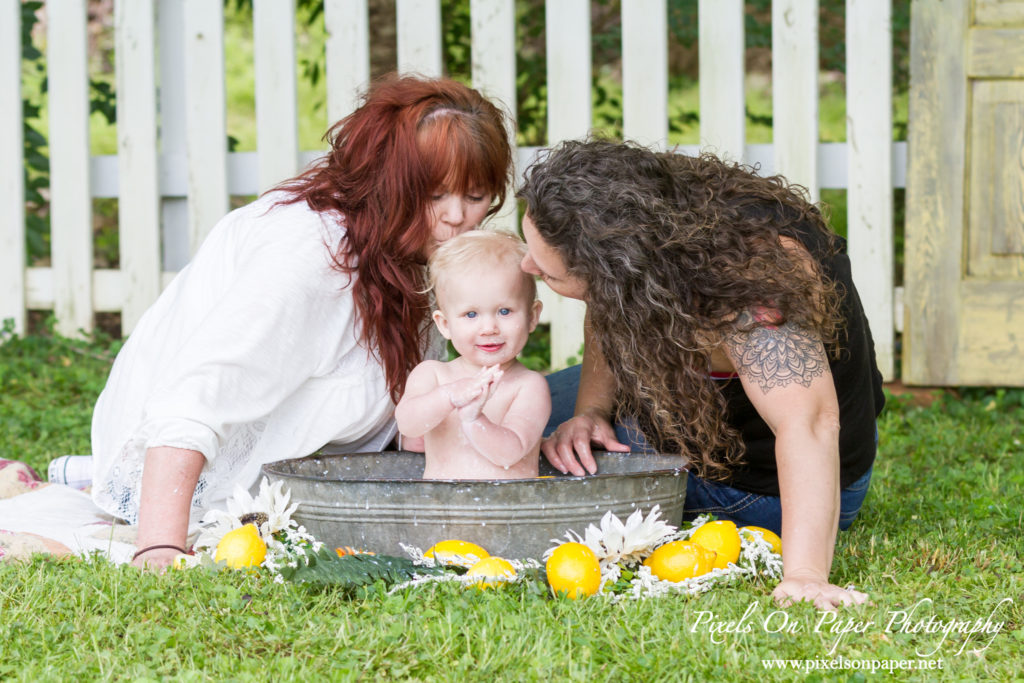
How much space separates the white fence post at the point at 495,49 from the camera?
14.8 ft

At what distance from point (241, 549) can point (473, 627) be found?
1.92 feet

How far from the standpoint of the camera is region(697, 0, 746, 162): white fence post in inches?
173

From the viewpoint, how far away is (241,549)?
2.27 meters

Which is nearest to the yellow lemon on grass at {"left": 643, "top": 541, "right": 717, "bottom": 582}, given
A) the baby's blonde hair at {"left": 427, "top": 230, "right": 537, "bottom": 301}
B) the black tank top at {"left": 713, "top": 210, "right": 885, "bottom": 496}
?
the black tank top at {"left": 713, "top": 210, "right": 885, "bottom": 496}

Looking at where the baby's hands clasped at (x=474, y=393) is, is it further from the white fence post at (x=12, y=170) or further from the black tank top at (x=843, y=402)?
the white fence post at (x=12, y=170)

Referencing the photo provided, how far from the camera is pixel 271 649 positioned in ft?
6.18

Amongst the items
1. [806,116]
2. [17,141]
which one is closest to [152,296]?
[17,141]

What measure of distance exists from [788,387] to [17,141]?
12.7ft

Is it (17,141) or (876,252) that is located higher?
(17,141)

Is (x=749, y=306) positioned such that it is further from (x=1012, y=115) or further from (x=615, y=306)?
(x=1012, y=115)

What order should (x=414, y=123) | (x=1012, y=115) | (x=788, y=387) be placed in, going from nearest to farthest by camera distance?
(x=788, y=387) < (x=414, y=123) < (x=1012, y=115)

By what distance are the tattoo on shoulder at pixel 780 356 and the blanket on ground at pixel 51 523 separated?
54.9 inches

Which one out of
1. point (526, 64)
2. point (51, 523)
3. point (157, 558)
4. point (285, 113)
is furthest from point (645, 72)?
point (157, 558)

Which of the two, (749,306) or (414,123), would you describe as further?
(414,123)
